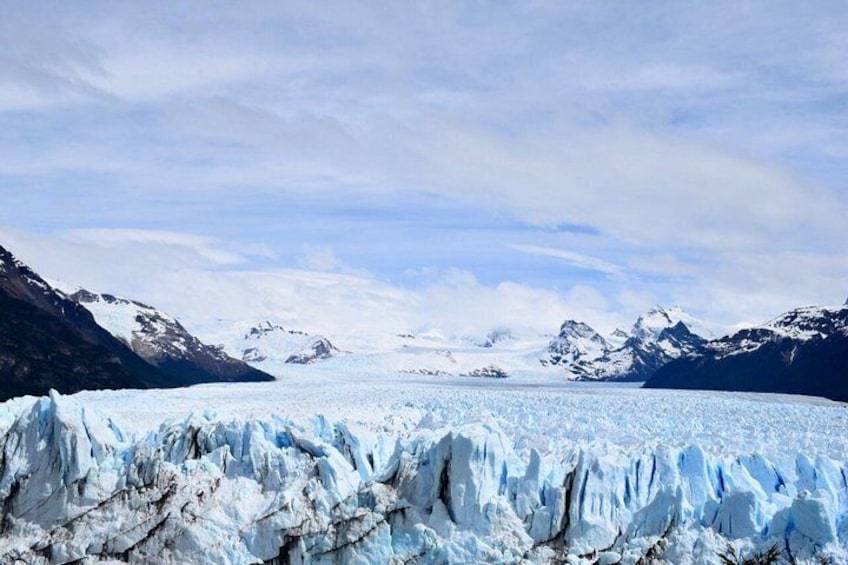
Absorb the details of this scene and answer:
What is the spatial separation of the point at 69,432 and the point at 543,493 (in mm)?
29748

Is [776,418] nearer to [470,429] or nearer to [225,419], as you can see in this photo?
[470,429]

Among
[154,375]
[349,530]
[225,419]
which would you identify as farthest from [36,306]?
[349,530]

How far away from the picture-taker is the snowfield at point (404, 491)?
57.4m

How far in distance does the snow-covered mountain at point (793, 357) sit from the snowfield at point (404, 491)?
93395mm

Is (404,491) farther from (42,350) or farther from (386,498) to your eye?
(42,350)

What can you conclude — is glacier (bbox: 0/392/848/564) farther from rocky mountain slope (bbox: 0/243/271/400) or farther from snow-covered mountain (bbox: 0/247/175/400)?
rocky mountain slope (bbox: 0/243/271/400)

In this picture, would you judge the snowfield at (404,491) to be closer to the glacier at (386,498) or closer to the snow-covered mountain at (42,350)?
the glacier at (386,498)

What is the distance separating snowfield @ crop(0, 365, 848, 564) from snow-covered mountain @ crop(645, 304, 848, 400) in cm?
9340

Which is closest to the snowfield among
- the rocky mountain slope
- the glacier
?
the glacier

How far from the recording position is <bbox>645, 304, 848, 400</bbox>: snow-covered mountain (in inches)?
6358

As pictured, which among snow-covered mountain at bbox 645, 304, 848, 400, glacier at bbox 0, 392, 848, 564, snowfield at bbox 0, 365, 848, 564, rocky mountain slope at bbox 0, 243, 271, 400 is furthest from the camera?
snow-covered mountain at bbox 645, 304, 848, 400

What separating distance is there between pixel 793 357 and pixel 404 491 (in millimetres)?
129436

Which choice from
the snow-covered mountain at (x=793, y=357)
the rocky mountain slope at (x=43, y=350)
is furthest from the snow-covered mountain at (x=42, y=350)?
the snow-covered mountain at (x=793, y=357)

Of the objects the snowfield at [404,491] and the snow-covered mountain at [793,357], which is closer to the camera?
the snowfield at [404,491]
